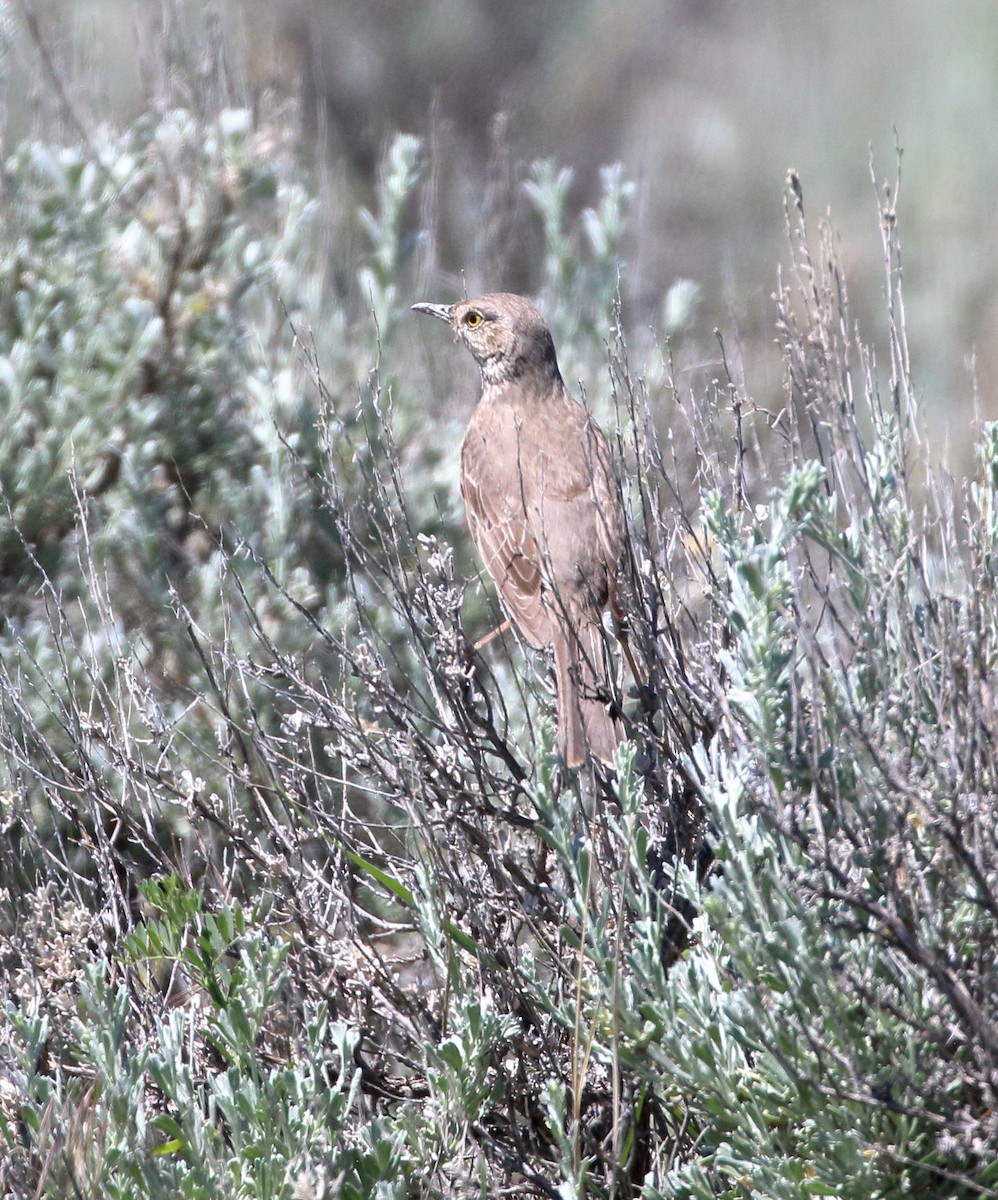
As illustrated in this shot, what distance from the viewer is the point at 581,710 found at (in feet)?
11.2

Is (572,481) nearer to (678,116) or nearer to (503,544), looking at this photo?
(503,544)

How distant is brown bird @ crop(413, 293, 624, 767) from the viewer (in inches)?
135

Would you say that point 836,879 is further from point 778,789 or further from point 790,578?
point 790,578

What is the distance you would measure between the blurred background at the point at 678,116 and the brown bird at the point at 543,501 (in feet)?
6.23

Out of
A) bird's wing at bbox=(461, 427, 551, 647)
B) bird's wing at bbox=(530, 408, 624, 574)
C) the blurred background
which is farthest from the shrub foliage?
the blurred background

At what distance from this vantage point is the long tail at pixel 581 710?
10.5ft

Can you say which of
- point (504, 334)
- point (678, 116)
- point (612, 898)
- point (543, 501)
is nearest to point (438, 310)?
point (504, 334)

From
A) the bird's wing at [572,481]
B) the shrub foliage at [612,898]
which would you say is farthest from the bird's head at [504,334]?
the shrub foliage at [612,898]

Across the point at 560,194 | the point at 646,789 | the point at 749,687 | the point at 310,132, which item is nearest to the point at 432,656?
the point at 646,789

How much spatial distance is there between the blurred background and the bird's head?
180cm

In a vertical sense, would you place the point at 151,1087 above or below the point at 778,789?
below

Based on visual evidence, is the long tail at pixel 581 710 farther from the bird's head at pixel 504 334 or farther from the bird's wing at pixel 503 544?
the bird's head at pixel 504 334

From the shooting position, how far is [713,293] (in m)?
10.6

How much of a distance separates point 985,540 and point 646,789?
105 centimetres
